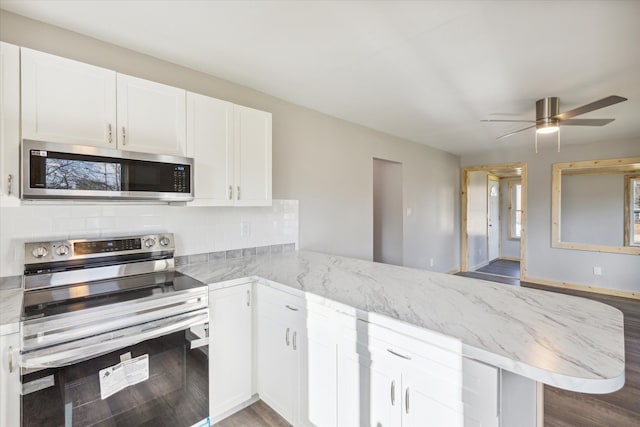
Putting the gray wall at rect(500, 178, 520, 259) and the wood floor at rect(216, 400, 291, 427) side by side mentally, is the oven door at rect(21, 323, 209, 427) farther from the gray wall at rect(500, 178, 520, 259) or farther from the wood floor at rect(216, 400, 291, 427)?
the gray wall at rect(500, 178, 520, 259)

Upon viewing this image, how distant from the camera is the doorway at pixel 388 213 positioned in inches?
187

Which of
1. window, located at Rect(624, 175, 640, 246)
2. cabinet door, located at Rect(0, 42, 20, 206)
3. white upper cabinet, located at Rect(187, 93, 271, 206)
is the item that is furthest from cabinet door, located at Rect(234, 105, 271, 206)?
window, located at Rect(624, 175, 640, 246)

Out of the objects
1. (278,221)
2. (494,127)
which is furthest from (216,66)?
(494,127)

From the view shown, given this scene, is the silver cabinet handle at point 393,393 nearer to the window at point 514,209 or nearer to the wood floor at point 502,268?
the wood floor at point 502,268

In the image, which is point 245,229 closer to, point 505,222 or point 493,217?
point 493,217

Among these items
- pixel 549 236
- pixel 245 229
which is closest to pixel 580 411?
pixel 245 229

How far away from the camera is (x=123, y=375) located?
1.44 m

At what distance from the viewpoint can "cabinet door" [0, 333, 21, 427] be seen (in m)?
1.22

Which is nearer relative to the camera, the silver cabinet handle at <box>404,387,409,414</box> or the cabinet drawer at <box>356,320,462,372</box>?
the cabinet drawer at <box>356,320,462,372</box>

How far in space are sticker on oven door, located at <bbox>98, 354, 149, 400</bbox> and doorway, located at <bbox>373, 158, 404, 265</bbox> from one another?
3.86 meters

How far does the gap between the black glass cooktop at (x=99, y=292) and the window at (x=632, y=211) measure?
638cm

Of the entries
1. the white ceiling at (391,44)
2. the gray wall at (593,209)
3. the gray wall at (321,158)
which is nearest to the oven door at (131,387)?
the gray wall at (321,158)

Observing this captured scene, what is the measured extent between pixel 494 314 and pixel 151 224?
7.00 feet

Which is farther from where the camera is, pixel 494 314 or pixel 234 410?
pixel 234 410
